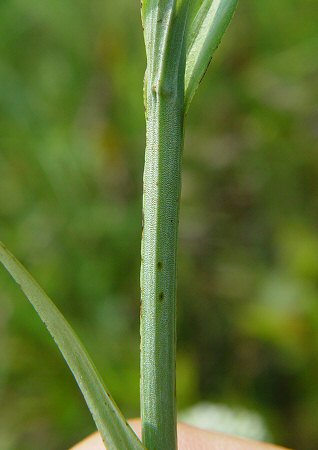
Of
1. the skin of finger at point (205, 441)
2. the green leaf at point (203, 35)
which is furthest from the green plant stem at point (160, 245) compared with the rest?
the skin of finger at point (205, 441)

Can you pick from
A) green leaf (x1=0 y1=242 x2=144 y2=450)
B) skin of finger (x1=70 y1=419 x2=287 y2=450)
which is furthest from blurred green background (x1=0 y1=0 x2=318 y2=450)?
green leaf (x1=0 y1=242 x2=144 y2=450)

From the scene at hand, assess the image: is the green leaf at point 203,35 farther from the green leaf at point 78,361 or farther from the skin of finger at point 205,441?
the skin of finger at point 205,441

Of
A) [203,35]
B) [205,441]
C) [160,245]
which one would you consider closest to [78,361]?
[160,245]

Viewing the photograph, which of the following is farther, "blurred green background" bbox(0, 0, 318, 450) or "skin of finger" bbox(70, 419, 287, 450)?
"blurred green background" bbox(0, 0, 318, 450)

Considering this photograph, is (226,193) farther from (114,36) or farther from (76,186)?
(114,36)

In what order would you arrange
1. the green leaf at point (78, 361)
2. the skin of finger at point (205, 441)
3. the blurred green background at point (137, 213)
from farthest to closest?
the blurred green background at point (137, 213) < the skin of finger at point (205, 441) < the green leaf at point (78, 361)

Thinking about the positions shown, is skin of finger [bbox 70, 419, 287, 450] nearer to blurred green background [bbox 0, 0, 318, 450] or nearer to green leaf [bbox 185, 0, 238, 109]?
blurred green background [bbox 0, 0, 318, 450]
